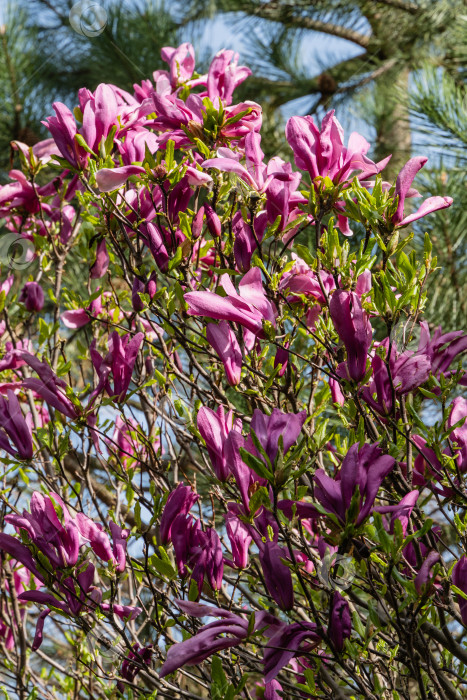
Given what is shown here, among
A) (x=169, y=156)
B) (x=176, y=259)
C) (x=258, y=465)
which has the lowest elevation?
(x=258, y=465)

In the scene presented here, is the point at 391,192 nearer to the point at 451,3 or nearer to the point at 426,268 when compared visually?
the point at 426,268

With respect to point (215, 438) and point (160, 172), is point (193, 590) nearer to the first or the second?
point (215, 438)

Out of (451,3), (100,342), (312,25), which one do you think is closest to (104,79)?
(312,25)

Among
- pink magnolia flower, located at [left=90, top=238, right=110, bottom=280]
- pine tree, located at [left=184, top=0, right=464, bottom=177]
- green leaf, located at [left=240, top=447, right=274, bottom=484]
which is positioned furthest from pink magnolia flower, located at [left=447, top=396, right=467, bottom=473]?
pine tree, located at [left=184, top=0, right=464, bottom=177]

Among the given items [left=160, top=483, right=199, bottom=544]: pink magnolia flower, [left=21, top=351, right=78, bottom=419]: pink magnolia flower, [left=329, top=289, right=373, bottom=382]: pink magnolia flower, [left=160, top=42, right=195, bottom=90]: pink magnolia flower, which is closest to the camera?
[left=329, top=289, right=373, bottom=382]: pink magnolia flower

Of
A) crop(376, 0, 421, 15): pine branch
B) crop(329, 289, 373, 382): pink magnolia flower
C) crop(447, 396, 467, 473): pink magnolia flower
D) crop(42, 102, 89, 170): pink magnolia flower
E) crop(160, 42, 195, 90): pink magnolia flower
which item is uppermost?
crop(376, 0, 421, 15): pine branch

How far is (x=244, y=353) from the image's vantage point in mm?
817

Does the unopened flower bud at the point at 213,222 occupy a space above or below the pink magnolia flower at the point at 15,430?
above

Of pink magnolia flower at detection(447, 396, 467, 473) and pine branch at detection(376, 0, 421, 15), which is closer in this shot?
pink magnolia flower at detection(447, 396, 467, 473)

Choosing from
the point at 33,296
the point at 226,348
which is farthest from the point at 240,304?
the point at 33,296

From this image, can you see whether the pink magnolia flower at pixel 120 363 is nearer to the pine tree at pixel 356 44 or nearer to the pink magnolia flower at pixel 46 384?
the pink magnolia flower at pixel 46 384

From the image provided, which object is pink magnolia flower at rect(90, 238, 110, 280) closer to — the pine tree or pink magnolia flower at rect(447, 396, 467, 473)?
pink magnolia flower at rect(447, 396, 467, 473)

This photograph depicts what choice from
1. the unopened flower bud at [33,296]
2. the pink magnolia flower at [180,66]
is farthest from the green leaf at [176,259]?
the unopened flower bud at [33,296]

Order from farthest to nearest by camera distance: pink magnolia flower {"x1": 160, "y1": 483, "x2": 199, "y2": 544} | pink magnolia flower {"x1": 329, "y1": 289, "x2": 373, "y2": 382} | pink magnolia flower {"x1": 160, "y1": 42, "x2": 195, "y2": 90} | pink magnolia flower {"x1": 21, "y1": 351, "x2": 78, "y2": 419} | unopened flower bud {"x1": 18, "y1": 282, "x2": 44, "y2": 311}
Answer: unopened flower bud {"x1": 18, "y1": 282, "x2": 44, "y2": 311}, pink magnolia flower {"x1": 160, "y1": 42, "x2": 195, "y2": 90}, pink magnolia flower {"x1": 21, "y1": 351, "x2": 78, "y2": 419}, pink magnolia flower {"x1": 160, "y1": 483, "x2": 199, "y2": 544}, pink magnolia flower {"x1": 329, "y1": 289, "x2": 373, "y2": 382}
